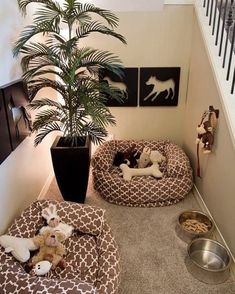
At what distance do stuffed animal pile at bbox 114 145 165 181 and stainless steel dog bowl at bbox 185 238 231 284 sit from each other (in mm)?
841

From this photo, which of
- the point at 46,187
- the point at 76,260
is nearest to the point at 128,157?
the point at 46,187

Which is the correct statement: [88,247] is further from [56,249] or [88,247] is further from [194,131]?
[194,131]

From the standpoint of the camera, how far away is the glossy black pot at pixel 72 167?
2.23m

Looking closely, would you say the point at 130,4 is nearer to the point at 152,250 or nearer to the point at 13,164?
the point at 13,164

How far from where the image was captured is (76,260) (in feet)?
5.64

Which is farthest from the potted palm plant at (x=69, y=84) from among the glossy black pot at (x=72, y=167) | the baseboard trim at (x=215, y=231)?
the baseboard trim at (x=215, y=231)

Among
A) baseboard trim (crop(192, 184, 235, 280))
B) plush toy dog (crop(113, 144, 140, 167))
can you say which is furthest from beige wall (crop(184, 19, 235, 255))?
plush toy dog (crop(113, 144, 140, 167))

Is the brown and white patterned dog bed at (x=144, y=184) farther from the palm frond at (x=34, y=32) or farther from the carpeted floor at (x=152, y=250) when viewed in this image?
the palm frond at (x=34, y=32)

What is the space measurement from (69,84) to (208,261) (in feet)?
5.34

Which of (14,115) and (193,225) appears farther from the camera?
A: (193,225)

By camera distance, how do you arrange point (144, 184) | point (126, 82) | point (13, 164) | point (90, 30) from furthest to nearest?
1. point (126, 82)
2. point (144, 184)
3. point (90, 30)
4. point (13, 164)

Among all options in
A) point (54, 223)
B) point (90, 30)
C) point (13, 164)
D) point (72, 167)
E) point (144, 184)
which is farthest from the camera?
point (144, 184)

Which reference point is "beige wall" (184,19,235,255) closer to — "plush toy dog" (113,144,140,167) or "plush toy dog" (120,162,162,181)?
"plush toy dog" (120,162,162,181)

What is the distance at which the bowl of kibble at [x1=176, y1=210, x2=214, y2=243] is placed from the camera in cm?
204
